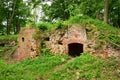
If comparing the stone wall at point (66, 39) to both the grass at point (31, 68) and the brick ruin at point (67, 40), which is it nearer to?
the brick ruin at point (67, 40)

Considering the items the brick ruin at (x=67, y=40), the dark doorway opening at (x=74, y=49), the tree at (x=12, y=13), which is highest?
the tree at (x=12, y=13)

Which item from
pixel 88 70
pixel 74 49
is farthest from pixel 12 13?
pixel 88 70

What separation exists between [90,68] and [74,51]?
442cm

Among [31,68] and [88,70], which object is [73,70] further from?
[31,68]

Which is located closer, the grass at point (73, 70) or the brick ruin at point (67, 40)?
the grass at point (73, 70)

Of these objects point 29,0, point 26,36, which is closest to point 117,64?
point 26,36

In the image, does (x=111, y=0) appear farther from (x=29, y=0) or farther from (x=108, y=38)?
(x=29, y=0)

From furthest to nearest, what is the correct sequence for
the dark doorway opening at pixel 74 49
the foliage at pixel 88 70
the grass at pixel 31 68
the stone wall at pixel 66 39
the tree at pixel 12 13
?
the tree at pixel 12 13
the dark doorway opening at pixel 74 49
the stone wall at pixel 66 39
the foliage at pixel 88 70
the grass at pixel 31 68

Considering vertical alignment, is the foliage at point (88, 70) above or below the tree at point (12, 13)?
below

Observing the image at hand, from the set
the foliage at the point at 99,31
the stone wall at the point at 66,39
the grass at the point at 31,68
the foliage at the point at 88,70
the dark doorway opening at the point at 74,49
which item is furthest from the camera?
the dark doorway opening at the point at 74,49

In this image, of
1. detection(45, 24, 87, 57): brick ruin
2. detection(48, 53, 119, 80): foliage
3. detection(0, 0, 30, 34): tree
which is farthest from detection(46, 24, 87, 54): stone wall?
detection(0, 0, 30, 34): tree

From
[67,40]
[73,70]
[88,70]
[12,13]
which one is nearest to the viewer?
[88,70]

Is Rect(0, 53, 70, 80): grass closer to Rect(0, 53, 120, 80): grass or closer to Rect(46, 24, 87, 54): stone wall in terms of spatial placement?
Rect(0, 53, 120, 80): grass

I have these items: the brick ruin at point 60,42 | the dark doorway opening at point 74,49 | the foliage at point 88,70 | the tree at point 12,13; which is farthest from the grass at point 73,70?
the tree at point 12,13
